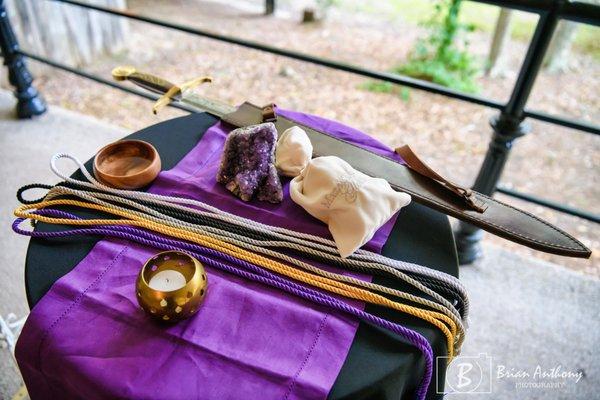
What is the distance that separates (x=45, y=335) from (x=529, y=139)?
10.5 feet

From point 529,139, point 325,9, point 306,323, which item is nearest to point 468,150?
point 529,139

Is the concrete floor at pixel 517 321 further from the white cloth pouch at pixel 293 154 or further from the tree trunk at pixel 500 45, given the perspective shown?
the tree trunk at pixel 500 45

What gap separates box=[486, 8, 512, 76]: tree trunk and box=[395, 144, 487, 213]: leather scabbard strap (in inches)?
121

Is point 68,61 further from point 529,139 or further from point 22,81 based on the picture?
point 529,139

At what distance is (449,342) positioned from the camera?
79 cm

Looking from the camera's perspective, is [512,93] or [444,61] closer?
[512,93]

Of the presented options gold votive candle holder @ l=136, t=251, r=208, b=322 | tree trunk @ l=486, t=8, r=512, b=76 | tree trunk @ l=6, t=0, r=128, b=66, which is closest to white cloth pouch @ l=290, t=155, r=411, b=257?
gold votive candle holder @ l=136, t=251, r=208, b=322

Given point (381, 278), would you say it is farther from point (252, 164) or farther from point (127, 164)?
point (127, 164)

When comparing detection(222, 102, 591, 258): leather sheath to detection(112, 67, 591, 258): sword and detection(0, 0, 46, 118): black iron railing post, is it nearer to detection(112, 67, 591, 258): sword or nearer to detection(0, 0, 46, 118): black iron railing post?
detection(112, 67, 591, 258): sword

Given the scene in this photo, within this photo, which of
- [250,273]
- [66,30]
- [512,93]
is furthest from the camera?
[66,30]

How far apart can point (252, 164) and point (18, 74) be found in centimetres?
180

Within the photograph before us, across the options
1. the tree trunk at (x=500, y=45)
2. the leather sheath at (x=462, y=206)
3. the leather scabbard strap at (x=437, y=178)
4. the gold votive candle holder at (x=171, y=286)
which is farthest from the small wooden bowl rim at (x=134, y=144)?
the tree trunk at (x=500, y=45)

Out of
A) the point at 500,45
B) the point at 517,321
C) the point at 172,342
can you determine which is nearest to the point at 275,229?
the point at 172,342

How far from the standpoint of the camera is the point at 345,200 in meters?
0.86
